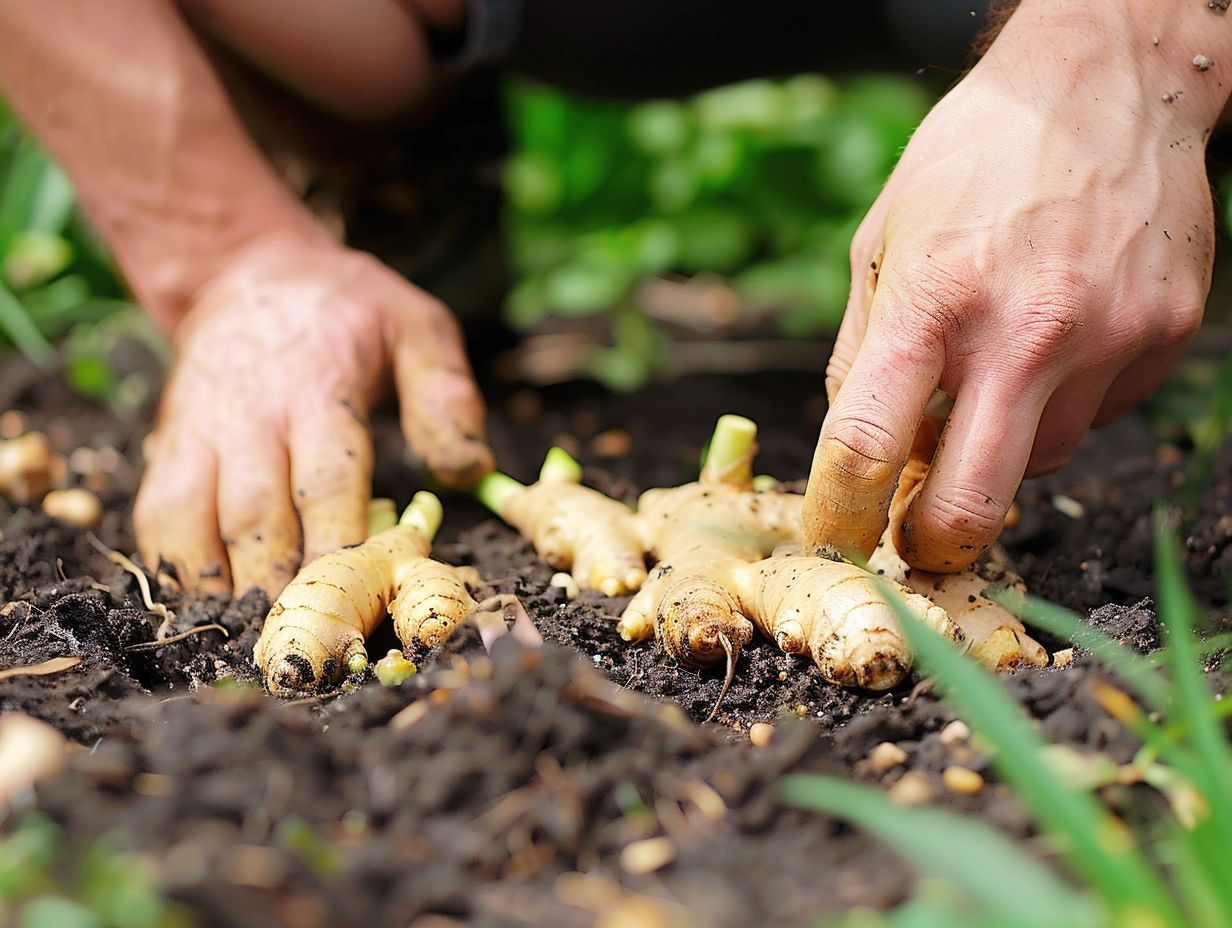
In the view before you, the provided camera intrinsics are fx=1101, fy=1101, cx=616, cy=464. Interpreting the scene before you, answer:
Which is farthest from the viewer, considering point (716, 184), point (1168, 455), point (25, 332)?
point (716, 184)

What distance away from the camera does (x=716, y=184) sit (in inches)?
125

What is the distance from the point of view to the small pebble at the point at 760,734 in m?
1.09

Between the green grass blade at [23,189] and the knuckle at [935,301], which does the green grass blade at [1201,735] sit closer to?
the knuckle at [935,301]

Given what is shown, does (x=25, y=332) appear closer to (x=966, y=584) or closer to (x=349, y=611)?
(x=349, y=611)

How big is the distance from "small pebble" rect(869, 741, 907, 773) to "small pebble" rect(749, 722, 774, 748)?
0.11m

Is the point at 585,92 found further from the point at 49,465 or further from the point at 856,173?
the point at 49,465

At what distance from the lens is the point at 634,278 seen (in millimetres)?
2938

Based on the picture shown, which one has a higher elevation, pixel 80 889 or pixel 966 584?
pixel 80 889

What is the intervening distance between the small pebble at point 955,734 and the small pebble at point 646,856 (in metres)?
0.32

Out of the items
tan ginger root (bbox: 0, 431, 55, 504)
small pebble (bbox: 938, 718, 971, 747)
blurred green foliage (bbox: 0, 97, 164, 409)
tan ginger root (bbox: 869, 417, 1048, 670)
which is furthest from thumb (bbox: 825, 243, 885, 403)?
blurred green foliage (bbox: 0, 97, 164, 409)

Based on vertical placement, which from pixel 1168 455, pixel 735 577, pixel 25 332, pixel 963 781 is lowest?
pixel 25 332

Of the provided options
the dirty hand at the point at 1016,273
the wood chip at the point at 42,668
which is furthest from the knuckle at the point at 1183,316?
the wood chip at the point at 42,668

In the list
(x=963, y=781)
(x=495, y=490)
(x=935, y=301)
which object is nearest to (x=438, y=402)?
(x=495, y=490)

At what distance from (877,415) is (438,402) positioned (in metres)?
0.78
